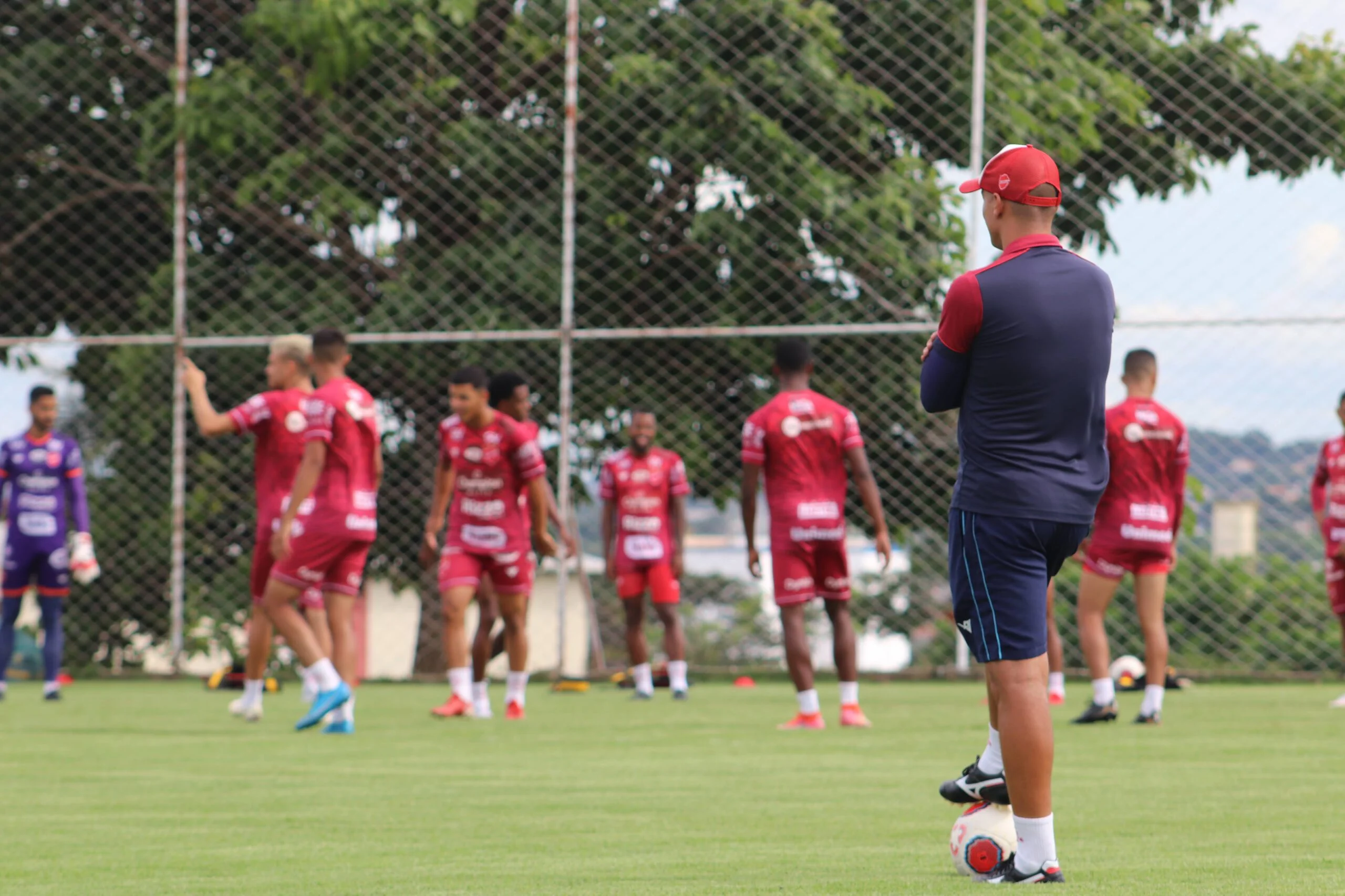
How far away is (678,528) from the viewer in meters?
13.6

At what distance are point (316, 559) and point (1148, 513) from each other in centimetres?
463

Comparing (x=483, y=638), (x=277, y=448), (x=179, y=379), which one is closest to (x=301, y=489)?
(x=277, y=448)

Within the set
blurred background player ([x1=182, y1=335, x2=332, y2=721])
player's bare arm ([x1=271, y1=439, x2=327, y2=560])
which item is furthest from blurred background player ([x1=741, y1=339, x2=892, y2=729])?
blurred background player ([x1=182, y1=335, x2=332, y2=721])

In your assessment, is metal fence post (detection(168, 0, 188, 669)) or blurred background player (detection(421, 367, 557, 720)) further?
metal fence post (detection(168, 0, 188, 669))

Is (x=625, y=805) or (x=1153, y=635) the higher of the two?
(x=1153, y=635)

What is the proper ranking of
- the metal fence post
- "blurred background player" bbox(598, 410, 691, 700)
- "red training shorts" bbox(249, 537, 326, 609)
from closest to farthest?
"red training shorts" bbox(249, 537, 326, 609), "blurred background player" bbox(598, 410, 691, 700), the metal fence post

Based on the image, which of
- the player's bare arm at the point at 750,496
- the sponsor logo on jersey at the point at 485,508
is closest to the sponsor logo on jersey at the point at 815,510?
the player's bare arm at the point at 750,496

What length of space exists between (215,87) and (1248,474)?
988 cm

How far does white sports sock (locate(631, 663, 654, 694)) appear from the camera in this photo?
13.2 meters

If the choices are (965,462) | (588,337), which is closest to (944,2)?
(588,337)

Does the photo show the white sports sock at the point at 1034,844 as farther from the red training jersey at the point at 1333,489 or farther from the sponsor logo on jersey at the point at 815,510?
the red training jersey at the point at 1333,489

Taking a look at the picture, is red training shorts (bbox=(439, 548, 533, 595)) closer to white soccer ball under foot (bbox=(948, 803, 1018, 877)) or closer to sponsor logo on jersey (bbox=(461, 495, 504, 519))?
sponsor logo on jersey (bbox=(461, 495, 504, 519))

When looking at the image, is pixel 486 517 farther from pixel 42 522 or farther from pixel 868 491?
pixel 42 522

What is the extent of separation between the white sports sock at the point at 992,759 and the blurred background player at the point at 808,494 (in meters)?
5.32
